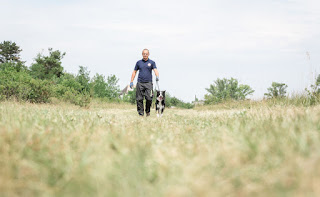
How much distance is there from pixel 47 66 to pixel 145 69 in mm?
41163

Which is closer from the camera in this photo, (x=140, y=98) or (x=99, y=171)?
(x=99, y=171)

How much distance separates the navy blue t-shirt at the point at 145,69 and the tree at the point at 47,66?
3880 centimetres

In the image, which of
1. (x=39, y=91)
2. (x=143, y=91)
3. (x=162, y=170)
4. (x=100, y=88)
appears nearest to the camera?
(x=162, y=170)

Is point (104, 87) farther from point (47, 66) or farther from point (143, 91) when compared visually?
point (143, 91)

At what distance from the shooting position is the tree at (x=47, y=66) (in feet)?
152

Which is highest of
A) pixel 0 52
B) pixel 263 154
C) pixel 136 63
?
pixel 0 52

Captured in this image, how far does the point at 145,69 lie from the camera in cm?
1078

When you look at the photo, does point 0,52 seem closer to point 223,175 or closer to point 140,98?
point 140,98

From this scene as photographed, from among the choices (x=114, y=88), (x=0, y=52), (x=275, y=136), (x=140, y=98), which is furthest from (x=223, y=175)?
(x=0, y=52)

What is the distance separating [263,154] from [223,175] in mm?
514

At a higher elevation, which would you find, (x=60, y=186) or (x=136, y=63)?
(x=136, y=63)

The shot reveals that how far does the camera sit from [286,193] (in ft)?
5.85

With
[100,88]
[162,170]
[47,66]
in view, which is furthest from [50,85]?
[47,66]

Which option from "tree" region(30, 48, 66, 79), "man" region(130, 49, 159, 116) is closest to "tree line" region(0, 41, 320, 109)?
"tree" region(30, 48, 66, 79)
